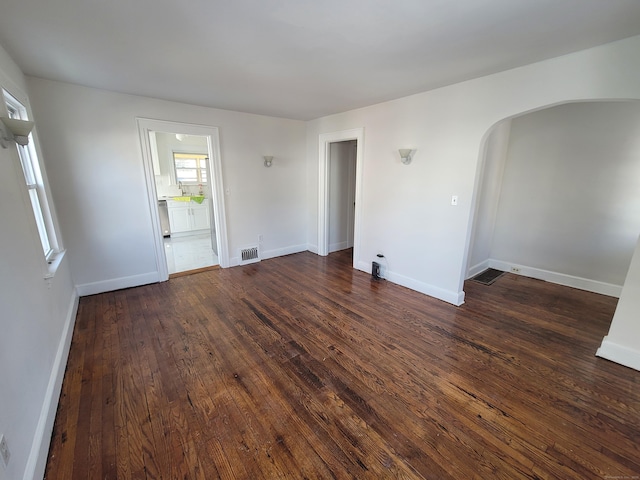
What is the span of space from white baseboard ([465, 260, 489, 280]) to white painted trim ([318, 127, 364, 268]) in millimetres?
1793

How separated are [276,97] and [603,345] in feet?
14.4

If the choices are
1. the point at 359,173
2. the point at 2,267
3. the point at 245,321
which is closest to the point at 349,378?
the point at 245,321

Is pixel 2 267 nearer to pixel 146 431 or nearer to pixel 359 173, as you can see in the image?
pixel 146 431

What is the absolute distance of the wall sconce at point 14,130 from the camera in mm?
1738

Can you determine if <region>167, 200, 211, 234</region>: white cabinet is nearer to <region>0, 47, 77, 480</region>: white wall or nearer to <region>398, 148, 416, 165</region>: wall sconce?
<region>0, 47, 77, 480</region>: white wall

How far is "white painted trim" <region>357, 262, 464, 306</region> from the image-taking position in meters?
3.28

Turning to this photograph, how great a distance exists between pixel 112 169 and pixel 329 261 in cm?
357

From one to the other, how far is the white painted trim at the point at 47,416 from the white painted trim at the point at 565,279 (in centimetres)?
563

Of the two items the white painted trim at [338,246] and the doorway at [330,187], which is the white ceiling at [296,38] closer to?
the doorway at [330,187]

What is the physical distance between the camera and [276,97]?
344 cm

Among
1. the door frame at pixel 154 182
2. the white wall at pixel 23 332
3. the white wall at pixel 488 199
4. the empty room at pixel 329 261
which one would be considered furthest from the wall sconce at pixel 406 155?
the white wall at pixel 23 332

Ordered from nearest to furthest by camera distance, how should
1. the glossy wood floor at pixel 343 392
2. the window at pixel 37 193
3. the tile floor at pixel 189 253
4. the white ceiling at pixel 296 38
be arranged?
1. the glossy wood floor at pixel 343 392
2. the white ceiling at pixel 296 38
3. the window at pixel 37 193
4. the tile floor at pixel 189 253

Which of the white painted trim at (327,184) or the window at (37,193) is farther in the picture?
the white painted trim at (327,184)

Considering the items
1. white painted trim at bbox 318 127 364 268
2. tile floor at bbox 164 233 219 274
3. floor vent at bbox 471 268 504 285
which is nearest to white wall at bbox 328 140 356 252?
white painted trim at bbox 318 127 364 268
